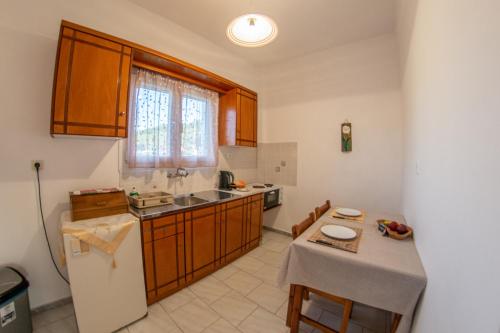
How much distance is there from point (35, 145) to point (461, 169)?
104 inches

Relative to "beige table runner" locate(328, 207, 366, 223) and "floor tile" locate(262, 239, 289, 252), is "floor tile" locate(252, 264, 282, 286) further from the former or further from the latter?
"beige table runner" locate(328, 207, 366, 223)

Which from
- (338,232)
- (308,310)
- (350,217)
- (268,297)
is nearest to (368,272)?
(338,232)

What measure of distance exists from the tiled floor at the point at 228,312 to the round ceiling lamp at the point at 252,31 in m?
2.35

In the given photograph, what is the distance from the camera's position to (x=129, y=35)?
2.08 metres

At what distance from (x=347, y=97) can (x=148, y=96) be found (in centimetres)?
259

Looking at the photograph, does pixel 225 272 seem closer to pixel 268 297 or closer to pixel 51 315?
pixel 268 297

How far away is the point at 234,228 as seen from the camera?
253 centimetres

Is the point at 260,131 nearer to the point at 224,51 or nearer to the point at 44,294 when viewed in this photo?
the point at 224,51

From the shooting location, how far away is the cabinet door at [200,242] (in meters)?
2.03

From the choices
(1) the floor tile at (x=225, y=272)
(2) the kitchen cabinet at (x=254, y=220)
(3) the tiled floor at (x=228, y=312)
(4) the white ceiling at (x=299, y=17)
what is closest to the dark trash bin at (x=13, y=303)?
(3) the tiled floor at (x=228, y=312)

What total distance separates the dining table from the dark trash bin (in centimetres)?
177

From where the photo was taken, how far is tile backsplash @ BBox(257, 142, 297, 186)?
3.37 metres

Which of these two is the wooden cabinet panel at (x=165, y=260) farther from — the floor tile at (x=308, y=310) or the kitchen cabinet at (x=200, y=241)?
the floor tile at (x=308, y=310)

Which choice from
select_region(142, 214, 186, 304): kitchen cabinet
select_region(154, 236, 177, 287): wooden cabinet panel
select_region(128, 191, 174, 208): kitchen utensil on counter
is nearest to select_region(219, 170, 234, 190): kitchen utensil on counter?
select_region(128, 191, 174, 208): kitchen utensil on counter
